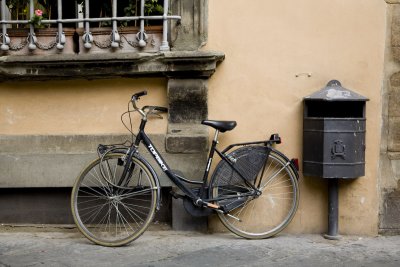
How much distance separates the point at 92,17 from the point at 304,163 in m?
2.55

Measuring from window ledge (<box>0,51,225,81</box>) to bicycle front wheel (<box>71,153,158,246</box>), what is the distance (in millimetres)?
858

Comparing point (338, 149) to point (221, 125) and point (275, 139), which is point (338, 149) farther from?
point (221, 125)

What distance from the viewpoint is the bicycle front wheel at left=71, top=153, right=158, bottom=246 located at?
4.95m

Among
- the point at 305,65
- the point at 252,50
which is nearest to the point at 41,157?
the point at 252,50

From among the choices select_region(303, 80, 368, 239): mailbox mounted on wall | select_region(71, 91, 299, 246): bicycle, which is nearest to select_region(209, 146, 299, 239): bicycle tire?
select_region(71, 91, 299, 246): bicycle

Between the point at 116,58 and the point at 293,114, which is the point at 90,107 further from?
the point at 293,114

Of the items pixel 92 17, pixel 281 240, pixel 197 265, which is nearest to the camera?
pixel 197 265

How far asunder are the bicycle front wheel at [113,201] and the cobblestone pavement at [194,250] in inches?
6.6

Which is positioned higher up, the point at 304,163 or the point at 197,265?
the point at 304,163

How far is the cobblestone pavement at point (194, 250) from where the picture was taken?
14.7ft

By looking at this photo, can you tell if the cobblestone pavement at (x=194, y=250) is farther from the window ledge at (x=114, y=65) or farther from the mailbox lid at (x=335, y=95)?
the window ledge at (x=114, y=65)

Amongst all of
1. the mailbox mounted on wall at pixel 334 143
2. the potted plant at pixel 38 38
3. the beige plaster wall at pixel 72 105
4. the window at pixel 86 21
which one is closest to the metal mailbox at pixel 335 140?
the mailbox mounted on wall at pixel 334 143

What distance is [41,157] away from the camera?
5.35 m

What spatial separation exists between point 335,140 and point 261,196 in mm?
936
